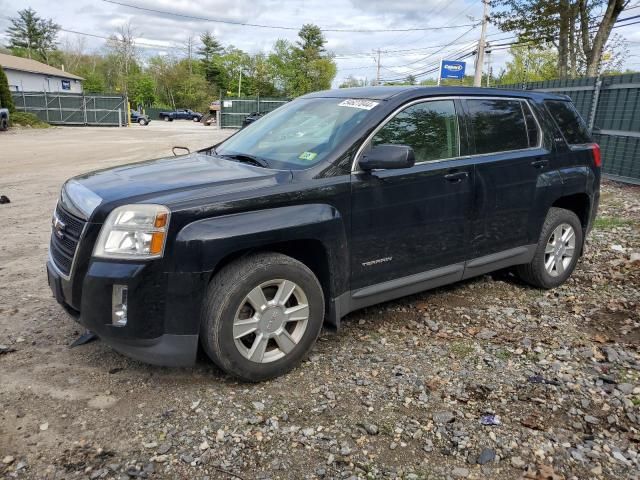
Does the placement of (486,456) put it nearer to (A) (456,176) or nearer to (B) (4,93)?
(A) (456,176)

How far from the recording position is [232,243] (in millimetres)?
2883

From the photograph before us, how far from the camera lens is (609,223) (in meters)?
7.65

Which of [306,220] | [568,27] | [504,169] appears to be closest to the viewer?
[306,220]

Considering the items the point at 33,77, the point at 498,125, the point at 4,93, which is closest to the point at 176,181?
the point at 498,125

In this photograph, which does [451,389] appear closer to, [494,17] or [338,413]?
[338,413]

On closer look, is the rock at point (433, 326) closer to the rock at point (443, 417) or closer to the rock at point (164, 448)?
the rock at point (443, 417)

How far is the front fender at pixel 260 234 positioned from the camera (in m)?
2.80

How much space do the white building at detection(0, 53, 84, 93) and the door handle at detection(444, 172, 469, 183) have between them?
48298 millimetres

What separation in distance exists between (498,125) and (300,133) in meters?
1.76

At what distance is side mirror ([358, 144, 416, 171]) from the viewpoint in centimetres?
328

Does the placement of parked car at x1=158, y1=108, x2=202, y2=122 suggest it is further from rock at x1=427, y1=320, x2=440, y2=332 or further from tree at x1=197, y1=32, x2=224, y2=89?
rock at x1=427, y1=320, x2=440, y2=332

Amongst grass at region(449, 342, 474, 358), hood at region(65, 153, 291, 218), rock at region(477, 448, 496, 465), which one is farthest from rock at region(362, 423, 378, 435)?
hood at region(65, 153, 291, 218)

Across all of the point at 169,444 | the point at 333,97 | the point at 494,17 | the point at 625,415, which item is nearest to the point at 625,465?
the point at 625,415

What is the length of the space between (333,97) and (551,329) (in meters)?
2.58
